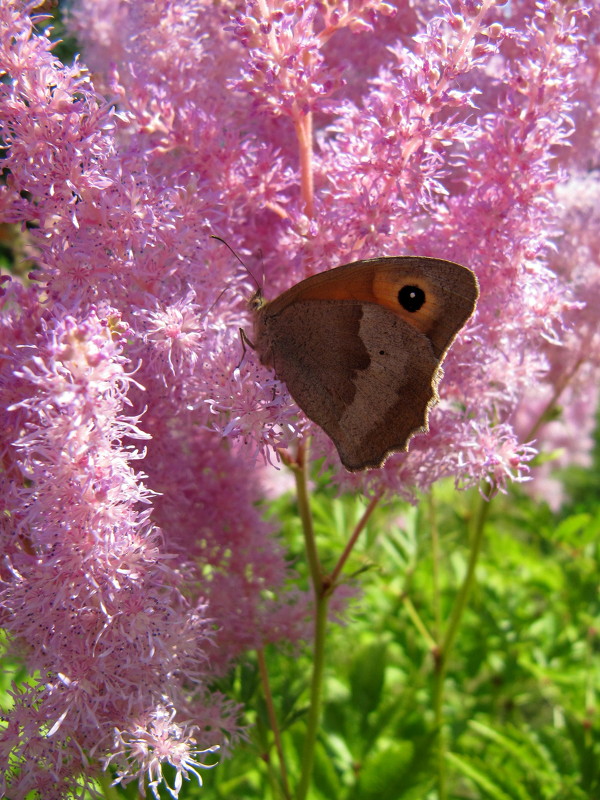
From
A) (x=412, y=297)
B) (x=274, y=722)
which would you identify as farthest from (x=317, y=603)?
(x=412, y=297)

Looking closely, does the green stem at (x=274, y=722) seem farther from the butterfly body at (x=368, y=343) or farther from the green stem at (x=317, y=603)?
the butterfly body at (x=368, y=343)

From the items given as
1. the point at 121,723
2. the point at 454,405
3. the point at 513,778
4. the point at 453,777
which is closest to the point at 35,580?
the point at 121,723

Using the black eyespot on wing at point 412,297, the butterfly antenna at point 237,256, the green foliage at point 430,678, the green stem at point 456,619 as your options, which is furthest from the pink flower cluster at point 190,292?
the green stem at point 456,619

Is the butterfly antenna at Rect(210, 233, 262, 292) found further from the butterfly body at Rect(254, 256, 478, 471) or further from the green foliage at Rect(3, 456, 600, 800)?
the green foliage at Rect(3, 456, 600, 800)

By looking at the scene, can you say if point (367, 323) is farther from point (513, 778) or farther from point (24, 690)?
point (513, 778)

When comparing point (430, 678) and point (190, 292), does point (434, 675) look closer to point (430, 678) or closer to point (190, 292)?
point (430, 678)
